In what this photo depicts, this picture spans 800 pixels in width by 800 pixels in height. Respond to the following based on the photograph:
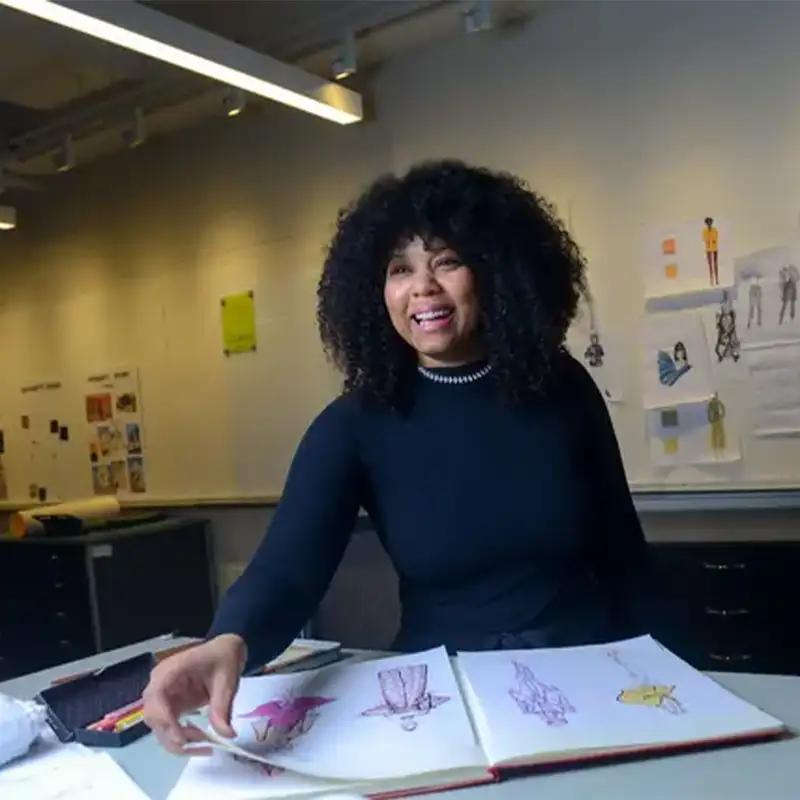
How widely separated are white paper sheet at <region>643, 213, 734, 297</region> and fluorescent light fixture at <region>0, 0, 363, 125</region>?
1284mm

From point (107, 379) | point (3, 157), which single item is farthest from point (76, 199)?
point (107, 379)

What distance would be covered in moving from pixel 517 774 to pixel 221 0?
3317 mm

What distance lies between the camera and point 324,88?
3596 millimetres

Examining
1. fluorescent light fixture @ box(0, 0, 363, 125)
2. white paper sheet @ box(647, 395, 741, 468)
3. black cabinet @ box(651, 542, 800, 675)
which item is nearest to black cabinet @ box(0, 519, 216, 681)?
fluorescent light fixture @ box(0, 0, 363, 125)

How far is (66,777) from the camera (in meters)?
0.93

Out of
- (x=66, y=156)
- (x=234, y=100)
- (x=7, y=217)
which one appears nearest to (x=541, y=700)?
(x=234, y=100)

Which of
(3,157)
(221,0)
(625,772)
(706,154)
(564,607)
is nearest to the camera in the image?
(625,772)

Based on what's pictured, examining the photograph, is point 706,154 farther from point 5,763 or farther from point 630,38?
point 5,763

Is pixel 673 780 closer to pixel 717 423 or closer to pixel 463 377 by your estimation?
pixel 463 377

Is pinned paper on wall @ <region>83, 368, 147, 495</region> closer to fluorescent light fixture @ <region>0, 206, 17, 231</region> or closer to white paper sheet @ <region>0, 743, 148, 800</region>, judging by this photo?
fluorescent light fixture @ <region>0, 206, 17, 231</region>

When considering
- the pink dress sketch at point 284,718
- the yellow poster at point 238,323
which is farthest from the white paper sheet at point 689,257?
the pink dress sketch at point 284,718

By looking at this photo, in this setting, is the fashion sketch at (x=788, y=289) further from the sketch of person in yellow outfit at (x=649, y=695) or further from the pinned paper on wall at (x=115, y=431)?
the pinned paper on wall at (x=115, y=431)

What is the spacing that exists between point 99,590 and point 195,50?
226cm

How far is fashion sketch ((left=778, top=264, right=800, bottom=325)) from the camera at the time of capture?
3078 mm
